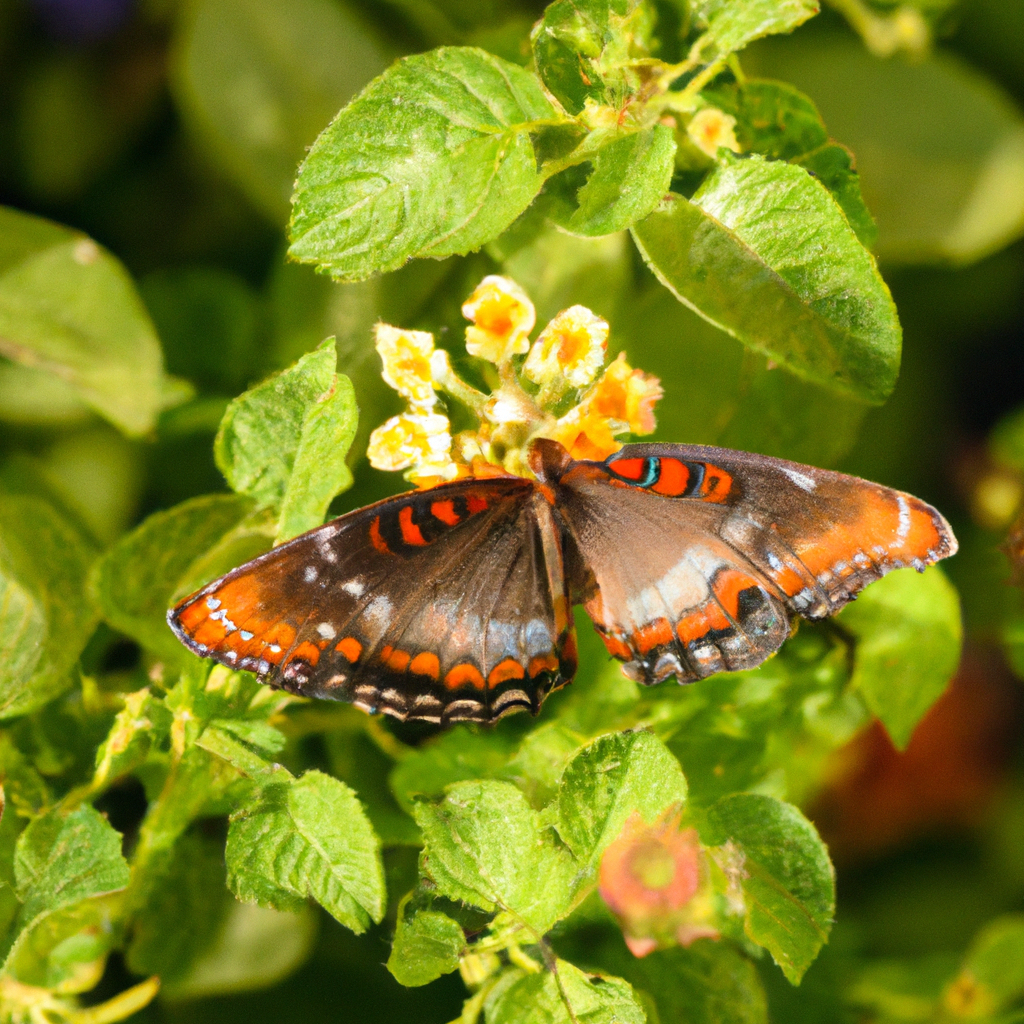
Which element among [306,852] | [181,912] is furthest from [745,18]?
[181,912]

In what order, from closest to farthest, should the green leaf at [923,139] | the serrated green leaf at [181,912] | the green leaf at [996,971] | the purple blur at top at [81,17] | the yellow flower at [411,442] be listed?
the yellow flower at [411,442] < the serrated green leaf at [181,912] < the green leaf at [996,971] < the green leaf at [923,139] < the purple blur at top at [81,17]

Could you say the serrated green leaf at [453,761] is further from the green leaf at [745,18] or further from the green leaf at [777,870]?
the green leaf at [745,18]

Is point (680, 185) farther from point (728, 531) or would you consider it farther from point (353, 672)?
point (353, 672)

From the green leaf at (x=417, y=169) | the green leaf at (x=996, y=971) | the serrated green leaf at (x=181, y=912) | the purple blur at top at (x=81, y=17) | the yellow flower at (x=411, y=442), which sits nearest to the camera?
the green leaf at (x=417, y=169)

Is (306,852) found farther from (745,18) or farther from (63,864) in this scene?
(745,18)

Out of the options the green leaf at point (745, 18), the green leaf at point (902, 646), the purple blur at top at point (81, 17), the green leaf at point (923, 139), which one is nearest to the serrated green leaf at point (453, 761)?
the green leaf at point (902, 646)
